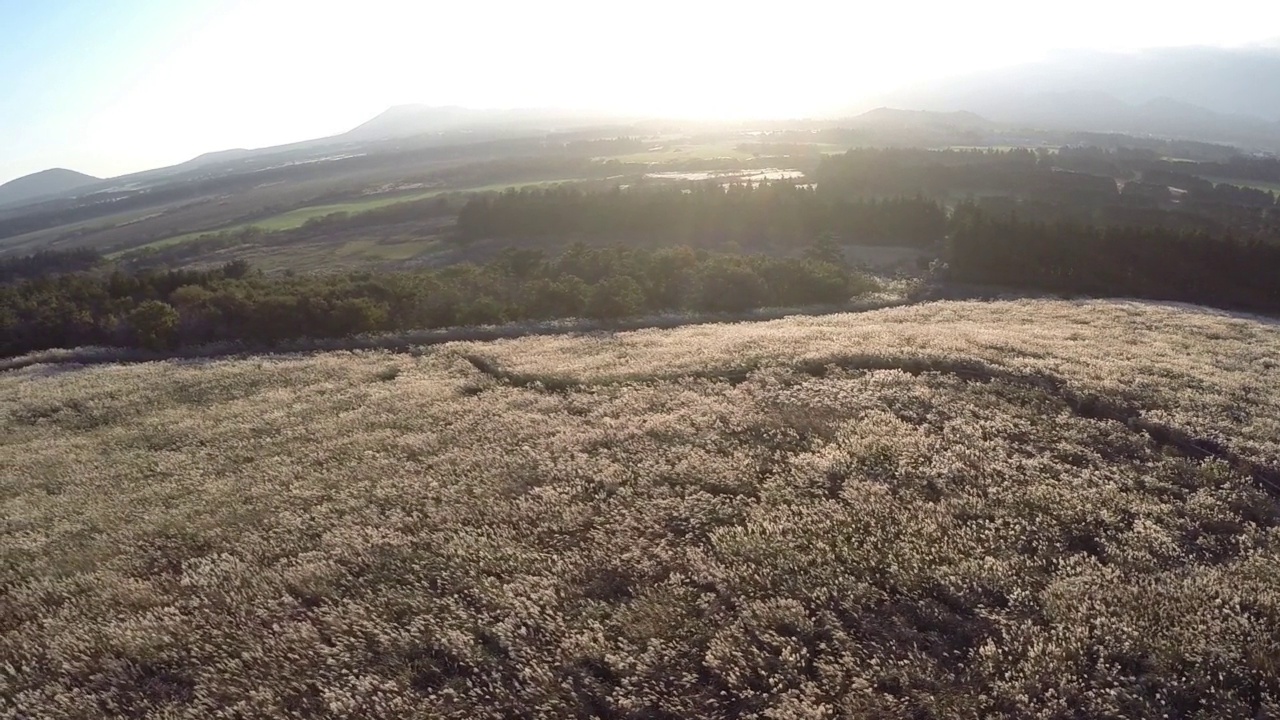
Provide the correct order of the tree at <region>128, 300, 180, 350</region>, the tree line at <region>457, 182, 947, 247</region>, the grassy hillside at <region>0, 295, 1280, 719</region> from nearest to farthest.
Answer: the grassy hillside at <region>0, 295, 1280, 719</region> → the tree at <region>128, 300, 180, 350</region> → the tree line at <region>457, 182, 947, 247</region>

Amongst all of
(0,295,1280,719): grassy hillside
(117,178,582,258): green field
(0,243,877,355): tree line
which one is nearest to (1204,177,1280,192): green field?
(0,243,877,355): tree line

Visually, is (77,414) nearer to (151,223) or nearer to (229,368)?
(229,368)

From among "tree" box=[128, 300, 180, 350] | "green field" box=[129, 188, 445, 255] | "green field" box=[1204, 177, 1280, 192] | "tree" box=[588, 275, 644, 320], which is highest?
"green field" box=[129, 188, 445, 255]

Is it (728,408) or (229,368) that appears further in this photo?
(229,368)

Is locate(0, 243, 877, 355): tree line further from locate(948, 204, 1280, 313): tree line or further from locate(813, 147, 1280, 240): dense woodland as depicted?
locate(813, 147, 1280, 240): dense woodland

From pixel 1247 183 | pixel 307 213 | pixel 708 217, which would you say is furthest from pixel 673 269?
pixel 1247 183

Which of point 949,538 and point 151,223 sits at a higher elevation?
point 151,223

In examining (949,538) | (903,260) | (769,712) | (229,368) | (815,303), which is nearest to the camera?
(769,712)

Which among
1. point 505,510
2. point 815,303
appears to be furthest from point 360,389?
point 815,303

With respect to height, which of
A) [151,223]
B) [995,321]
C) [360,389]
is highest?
[151,223]
